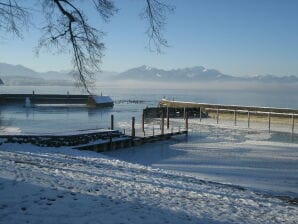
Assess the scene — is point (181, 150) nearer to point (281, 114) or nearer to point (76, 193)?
point (76, 193)

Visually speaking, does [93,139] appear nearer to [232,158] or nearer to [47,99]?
[232,158]

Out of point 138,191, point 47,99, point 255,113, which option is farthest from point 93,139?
point 47,99

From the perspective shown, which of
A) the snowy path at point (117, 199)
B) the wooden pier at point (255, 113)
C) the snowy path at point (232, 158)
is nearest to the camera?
the snowy path at point (117, 199)

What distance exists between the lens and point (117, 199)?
9.98 m

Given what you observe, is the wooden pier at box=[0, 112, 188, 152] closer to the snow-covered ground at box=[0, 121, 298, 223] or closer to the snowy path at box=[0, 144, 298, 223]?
the snow-covered ground at box=[0, 121, 298, 223]

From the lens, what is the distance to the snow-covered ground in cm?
875

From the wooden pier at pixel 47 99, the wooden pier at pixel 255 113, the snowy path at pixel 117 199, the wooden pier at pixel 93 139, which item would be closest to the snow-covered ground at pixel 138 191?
the snowy path at pixel 117 199

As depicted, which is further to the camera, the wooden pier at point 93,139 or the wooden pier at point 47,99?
the wooden pier at point 47,99

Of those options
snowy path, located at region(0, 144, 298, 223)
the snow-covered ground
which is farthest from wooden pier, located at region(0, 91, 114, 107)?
snowy path, located at region(0, 144, 298, 223)

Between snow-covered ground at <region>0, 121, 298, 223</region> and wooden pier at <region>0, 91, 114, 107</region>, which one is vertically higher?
wooden pier at <region>0, 91, 114, 107</region>

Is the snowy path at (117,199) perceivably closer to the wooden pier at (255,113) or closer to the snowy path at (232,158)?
the snowy path at (232,158)

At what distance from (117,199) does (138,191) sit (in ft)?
4.07

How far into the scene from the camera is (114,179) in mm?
12484

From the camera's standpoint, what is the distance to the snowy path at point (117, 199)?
8578 millimetres
